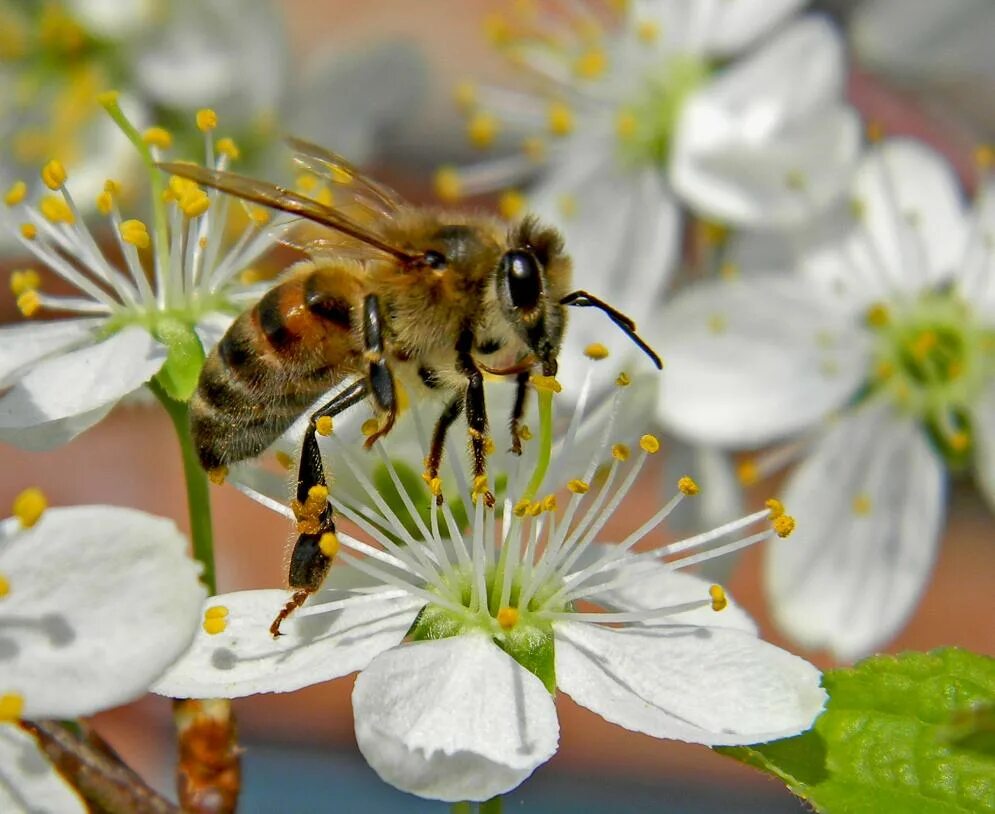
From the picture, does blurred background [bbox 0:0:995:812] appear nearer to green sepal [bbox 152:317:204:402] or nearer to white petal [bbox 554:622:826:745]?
white petal [bbox 554:622:826:745]

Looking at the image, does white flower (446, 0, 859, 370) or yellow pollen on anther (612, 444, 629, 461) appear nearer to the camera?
yellow pollen on anther (612, 444, 629, 461)

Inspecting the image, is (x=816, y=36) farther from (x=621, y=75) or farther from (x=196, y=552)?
(x=196, y=552)

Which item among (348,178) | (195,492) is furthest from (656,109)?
(195,492)

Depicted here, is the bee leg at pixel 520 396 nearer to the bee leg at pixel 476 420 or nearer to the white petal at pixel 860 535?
the bee leg at pixel 476 420

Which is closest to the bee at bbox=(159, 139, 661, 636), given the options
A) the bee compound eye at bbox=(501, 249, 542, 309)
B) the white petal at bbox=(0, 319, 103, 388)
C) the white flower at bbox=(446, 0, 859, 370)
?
the bee compound eye at bbox=(501, 249, 542, 309)

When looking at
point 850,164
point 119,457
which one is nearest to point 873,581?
point 850,164

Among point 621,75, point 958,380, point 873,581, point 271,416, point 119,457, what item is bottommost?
A: point 119,457
